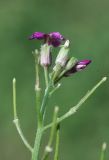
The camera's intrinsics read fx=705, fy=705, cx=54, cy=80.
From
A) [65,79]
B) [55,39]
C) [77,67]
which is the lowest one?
[65,79]

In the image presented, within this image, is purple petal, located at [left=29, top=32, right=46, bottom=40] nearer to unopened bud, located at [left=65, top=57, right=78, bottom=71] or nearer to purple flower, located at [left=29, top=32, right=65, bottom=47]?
purple flower, located at [left=29, top=32, right=65, bottom=47]

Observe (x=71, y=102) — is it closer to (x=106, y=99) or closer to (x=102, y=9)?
(x=106, y=99)

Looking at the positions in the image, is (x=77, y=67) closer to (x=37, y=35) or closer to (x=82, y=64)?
(x=82, y=64)

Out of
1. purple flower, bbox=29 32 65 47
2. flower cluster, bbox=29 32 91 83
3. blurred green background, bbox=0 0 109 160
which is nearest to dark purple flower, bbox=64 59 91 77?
flower cluster, bbox=29 32 91 83

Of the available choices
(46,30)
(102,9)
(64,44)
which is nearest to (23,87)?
(46,30)

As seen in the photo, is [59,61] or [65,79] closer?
[59,61]

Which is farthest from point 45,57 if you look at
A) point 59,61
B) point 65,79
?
point 65,79
